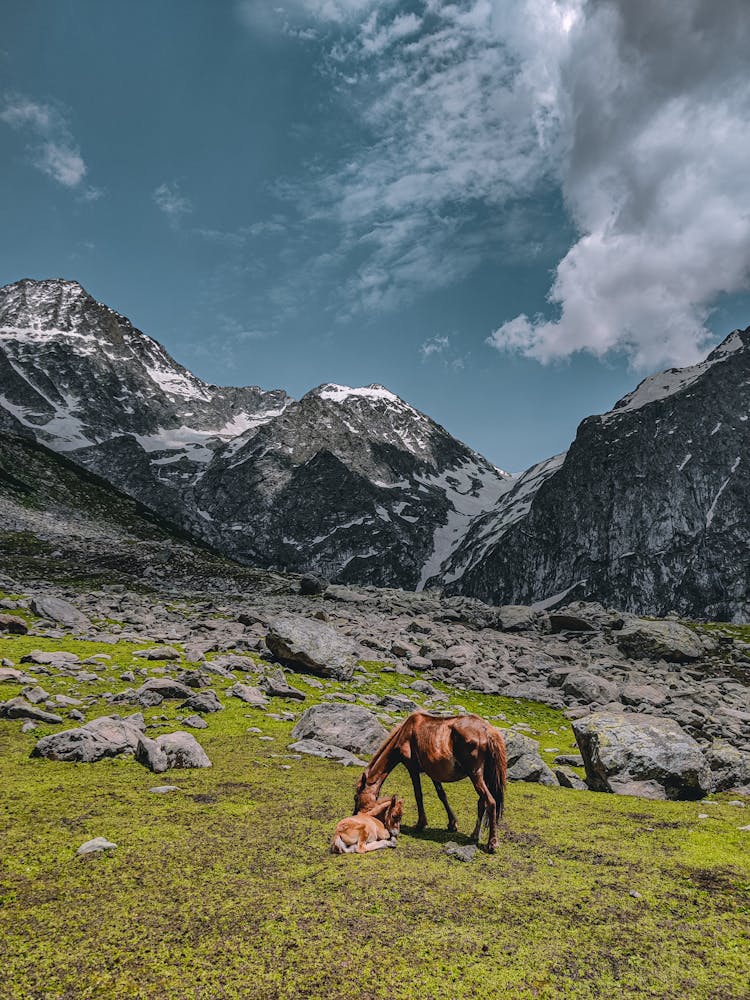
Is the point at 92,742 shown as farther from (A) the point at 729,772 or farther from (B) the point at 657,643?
(B) the point at 657,643

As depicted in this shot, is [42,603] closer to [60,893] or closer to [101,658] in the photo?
[101,658]

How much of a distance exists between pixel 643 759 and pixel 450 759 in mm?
6070

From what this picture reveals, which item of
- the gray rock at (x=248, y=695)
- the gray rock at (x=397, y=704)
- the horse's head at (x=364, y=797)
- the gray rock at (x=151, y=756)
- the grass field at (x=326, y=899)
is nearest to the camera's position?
A: the grass field at (x=326, y=899)

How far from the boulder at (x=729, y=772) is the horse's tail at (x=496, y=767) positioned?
6.66 metres

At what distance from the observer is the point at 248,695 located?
634 inches

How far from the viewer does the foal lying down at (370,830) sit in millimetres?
7566

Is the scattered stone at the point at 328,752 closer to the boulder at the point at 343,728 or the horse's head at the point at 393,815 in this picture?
the boulder at the point at 343,728

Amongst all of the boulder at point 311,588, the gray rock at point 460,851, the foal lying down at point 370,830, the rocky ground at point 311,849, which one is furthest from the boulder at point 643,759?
the boulder at point 311,588

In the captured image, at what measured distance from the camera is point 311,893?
6.12 meters

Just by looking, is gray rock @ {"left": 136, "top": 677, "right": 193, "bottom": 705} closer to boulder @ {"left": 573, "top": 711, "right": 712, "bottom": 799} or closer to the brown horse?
the brown horse

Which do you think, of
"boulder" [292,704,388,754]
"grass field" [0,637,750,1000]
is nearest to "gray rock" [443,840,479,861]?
"grass field" [0,637,750,1000]

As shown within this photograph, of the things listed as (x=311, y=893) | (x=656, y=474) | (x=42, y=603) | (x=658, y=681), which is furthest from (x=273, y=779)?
(x=656, y=474)

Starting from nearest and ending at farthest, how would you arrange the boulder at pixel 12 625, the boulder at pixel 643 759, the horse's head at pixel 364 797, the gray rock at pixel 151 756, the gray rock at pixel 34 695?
the horse's head at pixel 364 797, the gray rock at pixel 151 756, the boulder at pixel 643 759, the gray rock at pixel 34 695, the boulder at pixel 12 625

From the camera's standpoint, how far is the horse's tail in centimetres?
839
